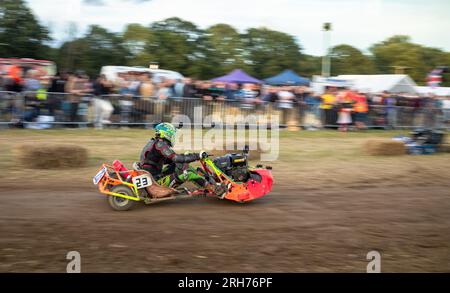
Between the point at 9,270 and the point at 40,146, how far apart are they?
18.6ft

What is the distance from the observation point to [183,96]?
17281 mm

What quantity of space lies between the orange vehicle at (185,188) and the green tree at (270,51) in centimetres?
3977

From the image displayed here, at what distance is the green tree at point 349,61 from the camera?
57875mm

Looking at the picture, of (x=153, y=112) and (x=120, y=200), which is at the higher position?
(x=153, y=112)

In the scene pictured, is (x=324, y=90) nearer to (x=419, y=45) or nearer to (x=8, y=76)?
(x=8, y=76)

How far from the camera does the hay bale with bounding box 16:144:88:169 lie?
9.98 m

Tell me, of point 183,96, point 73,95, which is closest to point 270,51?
point 183,96

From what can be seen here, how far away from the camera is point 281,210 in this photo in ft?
24.7

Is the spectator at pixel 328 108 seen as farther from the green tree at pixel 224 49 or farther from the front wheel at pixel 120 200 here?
the green tree at pixel 224 49

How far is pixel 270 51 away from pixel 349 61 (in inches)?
576

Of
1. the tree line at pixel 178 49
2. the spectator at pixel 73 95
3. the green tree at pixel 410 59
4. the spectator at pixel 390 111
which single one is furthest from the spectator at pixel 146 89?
the green tree at pixel 410 59

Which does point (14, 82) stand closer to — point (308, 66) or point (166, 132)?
point (166, 132)
